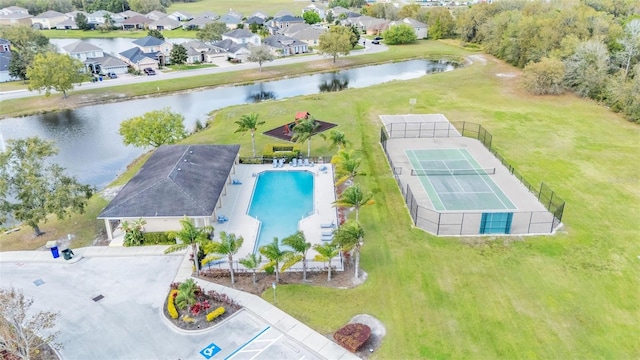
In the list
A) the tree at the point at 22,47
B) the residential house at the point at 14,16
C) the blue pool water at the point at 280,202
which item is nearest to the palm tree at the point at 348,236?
the blue pool water at the point at 280,202

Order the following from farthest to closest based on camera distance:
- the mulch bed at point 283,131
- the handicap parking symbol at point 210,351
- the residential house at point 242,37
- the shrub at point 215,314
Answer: the residential house at point 242,37, the mulch bed at point 283,131, the shrub at point 215,314, the handicap parking symbol at point 210,351

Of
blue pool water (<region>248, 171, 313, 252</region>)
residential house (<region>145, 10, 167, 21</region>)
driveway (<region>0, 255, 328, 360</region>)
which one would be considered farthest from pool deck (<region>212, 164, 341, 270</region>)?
residential house (<region>145, 10, 167, 21</region>)

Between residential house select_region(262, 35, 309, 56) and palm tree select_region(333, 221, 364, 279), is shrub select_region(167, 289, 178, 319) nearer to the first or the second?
palm tree select_region(333, 221, 364, 279)

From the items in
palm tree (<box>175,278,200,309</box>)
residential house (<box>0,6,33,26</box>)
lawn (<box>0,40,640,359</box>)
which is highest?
residential house (<box>0,6,33,26</box>)

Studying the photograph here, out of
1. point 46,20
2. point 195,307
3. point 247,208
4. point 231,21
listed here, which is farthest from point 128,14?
point 195,307

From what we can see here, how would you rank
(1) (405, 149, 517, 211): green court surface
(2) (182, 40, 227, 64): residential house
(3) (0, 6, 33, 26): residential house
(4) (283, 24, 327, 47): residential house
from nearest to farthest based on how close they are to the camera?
(1) (405, 149, 517, 211): green court surface < (2) (182, 40, 227, 64): residential house < (4) (283, 24, 327, 47): residential house < (3) (0, 6, 33, 26): residential house

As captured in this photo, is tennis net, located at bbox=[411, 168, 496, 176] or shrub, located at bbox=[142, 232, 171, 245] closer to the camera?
shrub, located at bbox=[142, 232, 171, 245]

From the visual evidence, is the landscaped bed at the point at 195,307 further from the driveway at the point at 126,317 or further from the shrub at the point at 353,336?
the shrub at the point at 353,336
